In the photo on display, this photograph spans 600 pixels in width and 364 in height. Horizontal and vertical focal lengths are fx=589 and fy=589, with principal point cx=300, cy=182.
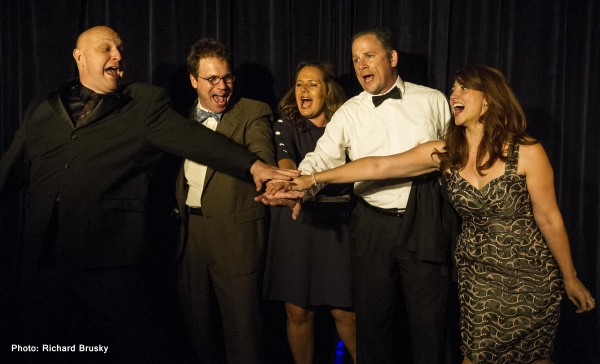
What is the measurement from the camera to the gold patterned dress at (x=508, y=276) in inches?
90.7

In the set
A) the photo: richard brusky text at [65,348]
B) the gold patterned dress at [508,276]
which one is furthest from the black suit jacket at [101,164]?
the gold patterned dress at [508,276]

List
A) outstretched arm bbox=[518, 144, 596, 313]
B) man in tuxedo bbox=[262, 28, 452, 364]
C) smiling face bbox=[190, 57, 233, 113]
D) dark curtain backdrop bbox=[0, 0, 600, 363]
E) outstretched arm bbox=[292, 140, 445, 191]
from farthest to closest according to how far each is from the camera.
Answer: dark curtain backdrop bbox=[0, 0, 600, 363] < smiling face bbox=[190, 57, 233, 113] < man in tuxedo bbox=[262, 28, 452, 364] < outstretched arm bbox=[292, 140, 445, 191] < outstretched arm bbox=[518, 144, 596, 313]

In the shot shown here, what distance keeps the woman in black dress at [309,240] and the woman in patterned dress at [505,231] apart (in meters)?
0.67

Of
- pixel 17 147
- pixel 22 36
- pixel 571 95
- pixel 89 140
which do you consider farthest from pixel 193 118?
pixel 571 95

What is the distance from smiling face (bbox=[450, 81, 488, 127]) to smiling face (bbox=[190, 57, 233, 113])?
1.11 meters

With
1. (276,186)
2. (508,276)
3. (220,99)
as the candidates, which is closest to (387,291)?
(508,276)

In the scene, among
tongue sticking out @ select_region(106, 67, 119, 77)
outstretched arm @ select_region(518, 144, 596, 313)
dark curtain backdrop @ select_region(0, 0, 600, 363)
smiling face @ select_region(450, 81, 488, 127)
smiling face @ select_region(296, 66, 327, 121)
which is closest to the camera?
outstretched arm @ select_region(518, 144, 596, 313)

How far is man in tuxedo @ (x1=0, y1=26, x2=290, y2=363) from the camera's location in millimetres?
2584

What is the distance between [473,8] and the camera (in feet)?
10.7

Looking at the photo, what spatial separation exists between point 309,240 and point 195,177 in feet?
2.10

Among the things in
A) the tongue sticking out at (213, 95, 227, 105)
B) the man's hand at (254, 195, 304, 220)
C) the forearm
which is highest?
the tongue sticking out at (213, 95, 227, 105)

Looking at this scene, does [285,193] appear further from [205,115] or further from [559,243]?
[559,243]

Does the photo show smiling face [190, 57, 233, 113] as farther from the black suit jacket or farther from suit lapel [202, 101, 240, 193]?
the black suit jacket

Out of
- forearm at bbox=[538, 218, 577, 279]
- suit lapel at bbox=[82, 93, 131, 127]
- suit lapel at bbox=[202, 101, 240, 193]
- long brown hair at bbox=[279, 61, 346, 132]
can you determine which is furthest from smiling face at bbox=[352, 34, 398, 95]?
suit lapel at bbox=[82, 93, 131, 127]
